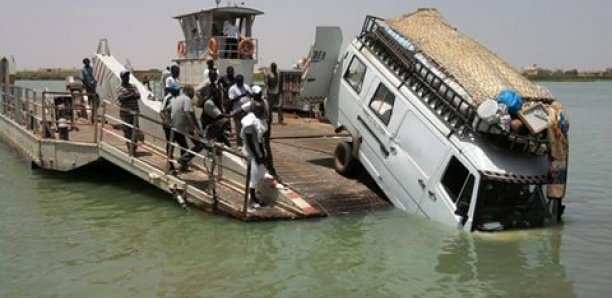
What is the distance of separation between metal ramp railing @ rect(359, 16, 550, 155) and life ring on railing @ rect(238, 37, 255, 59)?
11905 mm

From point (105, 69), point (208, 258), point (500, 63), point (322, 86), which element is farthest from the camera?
point (105, 69)

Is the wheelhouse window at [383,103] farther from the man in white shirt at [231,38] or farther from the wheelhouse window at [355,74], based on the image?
the man in white shirt at [231,38]

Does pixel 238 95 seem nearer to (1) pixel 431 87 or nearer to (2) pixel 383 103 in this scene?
(2) pixel 383 103

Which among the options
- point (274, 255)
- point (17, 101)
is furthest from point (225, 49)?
point (274, 255)

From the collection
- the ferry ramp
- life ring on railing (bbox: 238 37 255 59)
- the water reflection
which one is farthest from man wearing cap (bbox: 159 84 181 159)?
life ring on railing (bbox: 238 37 255 59)

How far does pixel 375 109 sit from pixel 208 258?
433cm

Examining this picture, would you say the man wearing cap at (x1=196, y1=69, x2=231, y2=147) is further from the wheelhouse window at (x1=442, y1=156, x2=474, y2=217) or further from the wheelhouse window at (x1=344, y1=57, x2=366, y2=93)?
the wheelhouse window at (x1=442, y1=156, x2=474, y2=217)

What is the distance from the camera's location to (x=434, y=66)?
10.3 metres

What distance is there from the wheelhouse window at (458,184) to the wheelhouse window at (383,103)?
1.62 m

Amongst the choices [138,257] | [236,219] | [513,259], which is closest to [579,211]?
[513,259]

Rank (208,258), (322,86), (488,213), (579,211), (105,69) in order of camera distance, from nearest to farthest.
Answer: (208,258) < (488,213) < (579,211) < (322,86) < (105,69)

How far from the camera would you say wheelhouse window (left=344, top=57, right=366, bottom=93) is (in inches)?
460

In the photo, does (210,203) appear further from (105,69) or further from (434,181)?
(105,69)

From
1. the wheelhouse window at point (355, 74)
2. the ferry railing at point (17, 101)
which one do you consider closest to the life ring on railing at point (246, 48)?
the ferry railing at point (17, 101)
